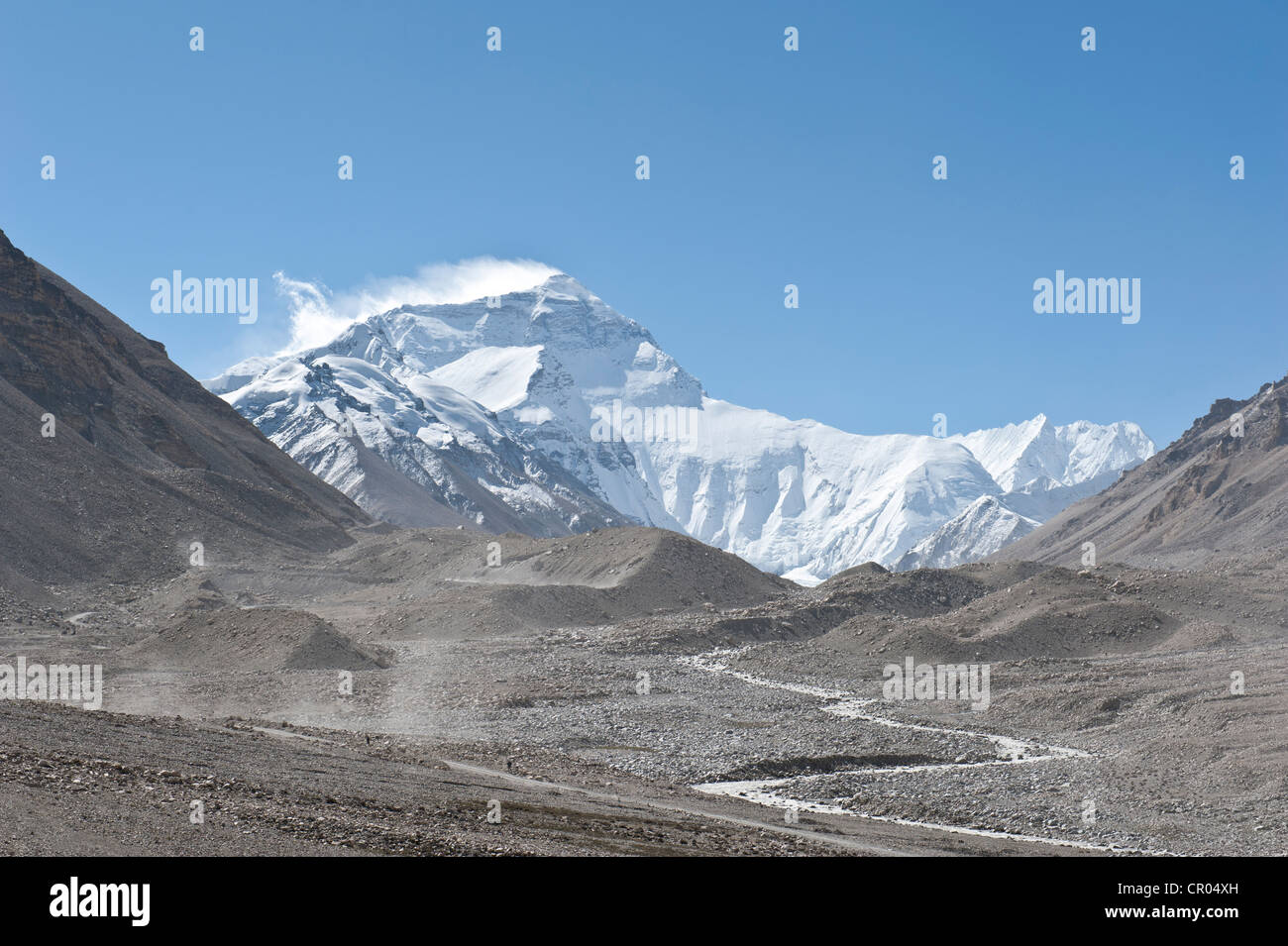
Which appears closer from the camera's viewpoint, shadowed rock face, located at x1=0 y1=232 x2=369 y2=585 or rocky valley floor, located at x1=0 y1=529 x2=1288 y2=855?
rocky valley floor, located at x1=0 y1=529 x2=1288 y2=855

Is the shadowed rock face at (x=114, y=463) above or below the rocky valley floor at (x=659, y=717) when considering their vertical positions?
above

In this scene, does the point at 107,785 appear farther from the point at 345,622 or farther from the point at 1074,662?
the point at 345,622

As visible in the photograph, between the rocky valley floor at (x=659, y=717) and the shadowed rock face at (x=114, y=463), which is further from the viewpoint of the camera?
the shadowed rock face at (x=114, y=463)

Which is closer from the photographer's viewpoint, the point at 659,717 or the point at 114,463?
the point at 659,717

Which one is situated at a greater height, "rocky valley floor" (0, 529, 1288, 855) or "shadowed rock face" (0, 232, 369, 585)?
"shadowed rock face" (0, 232, 369, 585)

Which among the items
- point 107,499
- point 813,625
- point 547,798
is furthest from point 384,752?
point 107,499

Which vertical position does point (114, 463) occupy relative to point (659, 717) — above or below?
Result: above
